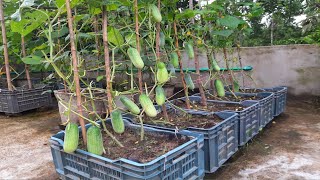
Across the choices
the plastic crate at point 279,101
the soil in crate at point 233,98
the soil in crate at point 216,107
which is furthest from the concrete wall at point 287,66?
the soil in crate at point 216,107

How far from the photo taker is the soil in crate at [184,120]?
2.37 m

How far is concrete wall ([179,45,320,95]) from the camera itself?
14.8 feet

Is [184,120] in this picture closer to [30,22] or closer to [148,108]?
[148,108]

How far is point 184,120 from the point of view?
101 inches

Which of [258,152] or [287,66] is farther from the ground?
[287,66]

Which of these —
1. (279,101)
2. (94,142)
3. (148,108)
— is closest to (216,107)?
(279,101)

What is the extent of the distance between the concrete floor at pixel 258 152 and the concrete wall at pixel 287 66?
0.62 meters

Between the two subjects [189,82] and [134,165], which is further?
[189,82]

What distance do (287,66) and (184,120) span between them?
2.93 metres

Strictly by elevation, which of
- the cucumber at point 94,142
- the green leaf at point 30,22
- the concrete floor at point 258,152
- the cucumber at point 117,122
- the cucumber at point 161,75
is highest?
the green leaf at point 30,22

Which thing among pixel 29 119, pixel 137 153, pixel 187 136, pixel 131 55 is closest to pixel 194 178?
pixel 187 136

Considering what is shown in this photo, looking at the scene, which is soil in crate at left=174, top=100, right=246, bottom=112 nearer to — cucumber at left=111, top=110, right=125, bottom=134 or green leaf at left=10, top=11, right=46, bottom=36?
cucumber at left=111, top=110, right=125, bottom=134

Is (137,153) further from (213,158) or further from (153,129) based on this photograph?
(213,158)

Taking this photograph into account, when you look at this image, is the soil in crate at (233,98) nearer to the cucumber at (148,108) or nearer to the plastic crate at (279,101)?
the plastic crate at (279,101)
